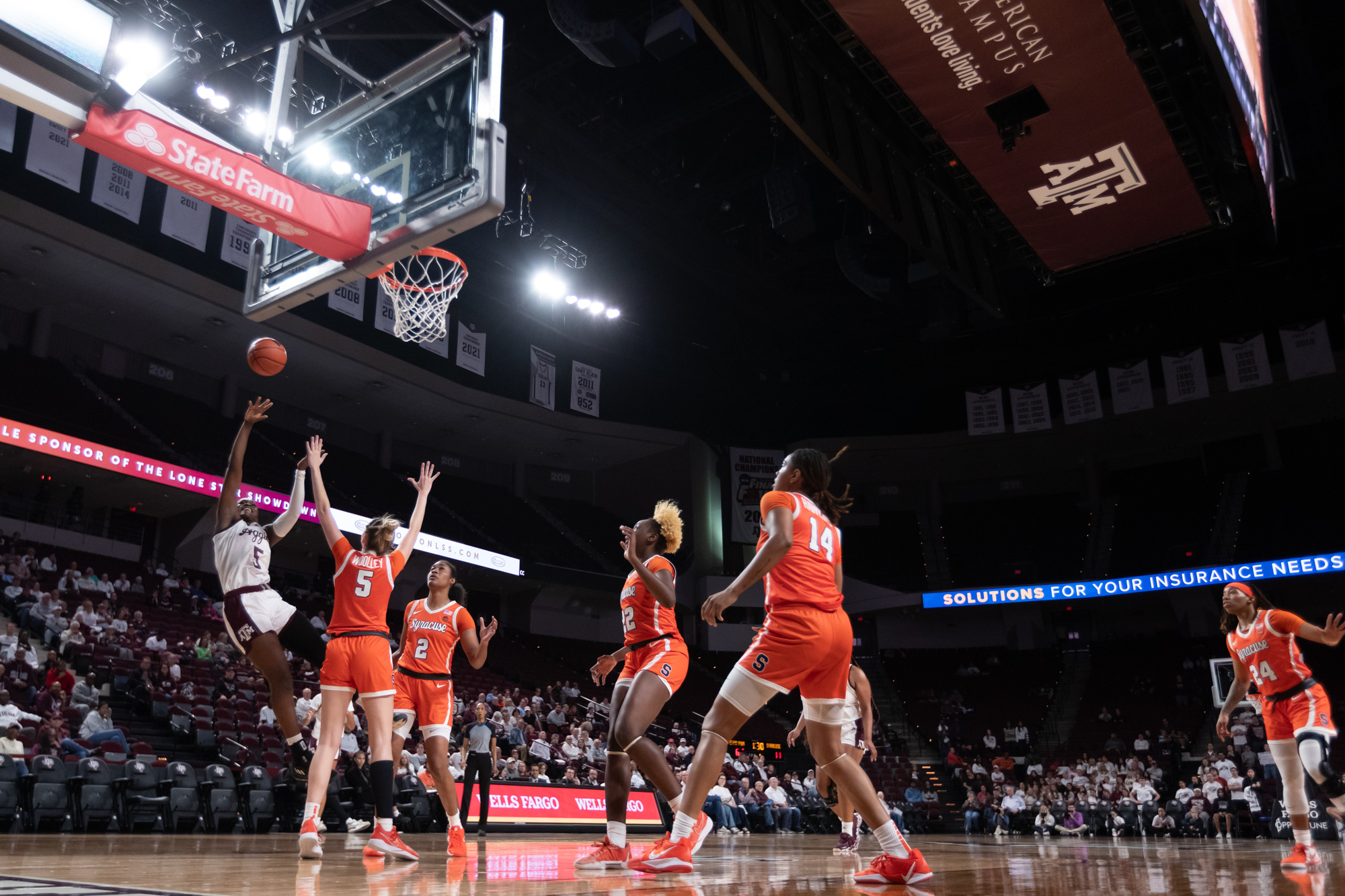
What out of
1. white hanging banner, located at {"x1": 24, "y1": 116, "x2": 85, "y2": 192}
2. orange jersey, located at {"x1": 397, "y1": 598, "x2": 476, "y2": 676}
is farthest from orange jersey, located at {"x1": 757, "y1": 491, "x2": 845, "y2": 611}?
white hanging banner, located at {"x1": 24, "y1": 116, "x2": 85, "y2": 192}

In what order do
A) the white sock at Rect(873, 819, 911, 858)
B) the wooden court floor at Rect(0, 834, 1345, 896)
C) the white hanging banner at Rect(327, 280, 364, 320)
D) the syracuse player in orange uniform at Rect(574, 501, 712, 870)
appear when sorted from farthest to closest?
the white hanging banner at Rect(327, 280, 364, 320)
the syracuse player in orange uniform at Rect(574, 501, 712, 870)
the white sock at Rect(873, 819, 911, 858)
the wooden court floor at Rect(0, 834, 1345, 896)

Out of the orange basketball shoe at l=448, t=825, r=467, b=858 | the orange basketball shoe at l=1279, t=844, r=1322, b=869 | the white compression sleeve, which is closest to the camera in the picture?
the orange basketball shoe at l=1279, t=844, r=1322, b=869

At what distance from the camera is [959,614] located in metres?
29.8

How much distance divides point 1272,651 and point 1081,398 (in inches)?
795

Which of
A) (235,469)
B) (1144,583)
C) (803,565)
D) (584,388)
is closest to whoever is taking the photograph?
(803,565)

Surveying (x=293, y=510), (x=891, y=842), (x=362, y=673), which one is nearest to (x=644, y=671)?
(x=362, y=673)

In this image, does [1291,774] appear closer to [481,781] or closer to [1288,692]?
[1288,692]

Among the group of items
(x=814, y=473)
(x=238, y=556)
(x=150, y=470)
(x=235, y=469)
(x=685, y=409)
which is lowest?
(x=238, y=556)

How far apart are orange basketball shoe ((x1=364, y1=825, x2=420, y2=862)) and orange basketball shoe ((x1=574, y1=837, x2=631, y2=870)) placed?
92 cm

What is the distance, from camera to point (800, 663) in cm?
407

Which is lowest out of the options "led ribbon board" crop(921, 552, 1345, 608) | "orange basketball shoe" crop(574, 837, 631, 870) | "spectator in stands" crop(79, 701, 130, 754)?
"orange basketball shoe" crop(574, 837, 631, 870)

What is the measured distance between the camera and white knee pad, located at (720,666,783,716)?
13.5 ft

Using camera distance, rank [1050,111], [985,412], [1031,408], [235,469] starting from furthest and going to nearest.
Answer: [985,412], [1031,408], [1050,111], [235,469]

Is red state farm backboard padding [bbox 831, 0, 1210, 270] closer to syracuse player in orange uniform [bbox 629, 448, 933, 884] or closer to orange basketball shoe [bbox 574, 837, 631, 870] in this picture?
syracuse player in orange uniform [bbox 629, 448, 933, 884]
